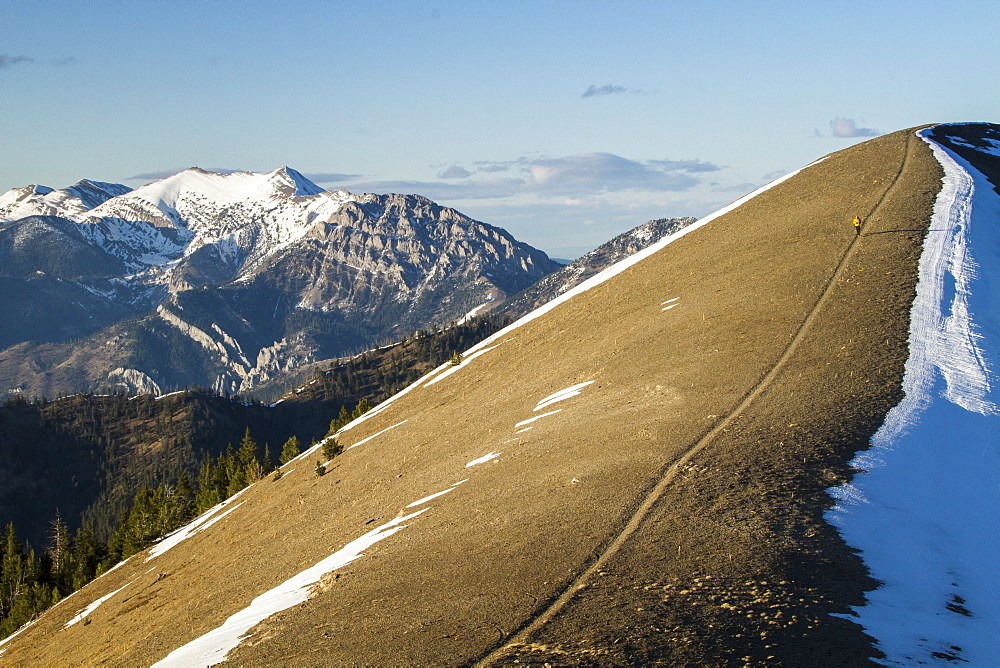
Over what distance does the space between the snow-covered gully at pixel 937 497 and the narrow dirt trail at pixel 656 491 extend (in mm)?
4176

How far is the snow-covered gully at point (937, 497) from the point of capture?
14539mm

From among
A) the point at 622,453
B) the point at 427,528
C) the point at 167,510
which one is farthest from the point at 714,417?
the point at 167,510

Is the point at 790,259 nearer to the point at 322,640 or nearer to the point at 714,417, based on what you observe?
the point at 714,417

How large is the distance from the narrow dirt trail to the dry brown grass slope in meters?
0.08

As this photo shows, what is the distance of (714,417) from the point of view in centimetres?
2573

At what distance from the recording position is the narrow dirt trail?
46.6 ft

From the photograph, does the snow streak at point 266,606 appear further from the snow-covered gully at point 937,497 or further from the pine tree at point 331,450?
the pine tree at point 331,450

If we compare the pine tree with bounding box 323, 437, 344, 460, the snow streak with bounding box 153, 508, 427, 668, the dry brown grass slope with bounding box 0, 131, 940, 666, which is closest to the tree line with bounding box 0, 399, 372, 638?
the pine tree with bounding box 323, 437, 344, 460

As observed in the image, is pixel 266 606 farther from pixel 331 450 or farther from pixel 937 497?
pixel 331 450

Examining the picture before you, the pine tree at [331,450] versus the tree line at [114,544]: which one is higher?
the pine tree at [331,450]

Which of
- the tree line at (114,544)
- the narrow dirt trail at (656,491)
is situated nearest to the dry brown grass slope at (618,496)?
the narrow dirt trail at (656,491)

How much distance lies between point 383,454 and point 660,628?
28490 mm

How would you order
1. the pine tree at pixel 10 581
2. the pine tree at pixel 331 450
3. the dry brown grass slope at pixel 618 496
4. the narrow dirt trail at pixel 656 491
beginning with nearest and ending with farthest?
the narrow dirt trail at pixel 656 491
the dry brown grass slope at pixel 618 496
the pine tree at pixel 331 450
the pine tree at pixel 10 581

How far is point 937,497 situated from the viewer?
792 inches
